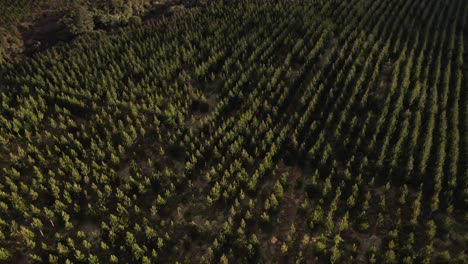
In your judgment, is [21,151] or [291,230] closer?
[291,230]

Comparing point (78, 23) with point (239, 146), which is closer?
point (239, 146)

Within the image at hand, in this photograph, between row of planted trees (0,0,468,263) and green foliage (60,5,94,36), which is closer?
row of planted trees (0,0,468,263)

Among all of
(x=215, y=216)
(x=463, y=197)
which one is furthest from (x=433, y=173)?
(x=215, y=216)

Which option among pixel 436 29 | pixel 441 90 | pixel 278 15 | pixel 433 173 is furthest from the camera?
pixel 278 15

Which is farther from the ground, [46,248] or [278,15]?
[278,15]

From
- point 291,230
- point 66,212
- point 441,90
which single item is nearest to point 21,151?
point 66,212

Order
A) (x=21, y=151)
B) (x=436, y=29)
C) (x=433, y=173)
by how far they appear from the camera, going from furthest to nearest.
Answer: (x=436, y=29) < (x=21, y=151) < (x=433, y=173)

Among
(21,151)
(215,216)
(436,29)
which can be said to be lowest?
(215,216)

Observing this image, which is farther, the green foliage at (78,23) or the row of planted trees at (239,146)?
the green foliage at (78,23)

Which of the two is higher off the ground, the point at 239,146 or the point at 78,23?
the point at 78,23

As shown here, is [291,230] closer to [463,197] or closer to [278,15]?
[463,197]
